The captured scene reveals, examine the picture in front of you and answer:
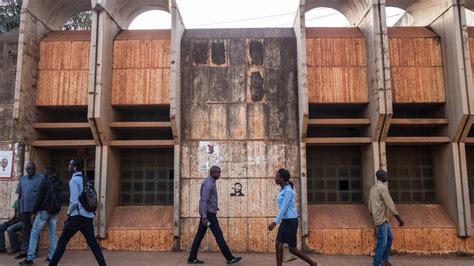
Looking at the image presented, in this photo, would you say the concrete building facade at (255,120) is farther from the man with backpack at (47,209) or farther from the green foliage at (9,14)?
the green foliage at (9,14)

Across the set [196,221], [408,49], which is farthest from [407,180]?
[196,221]

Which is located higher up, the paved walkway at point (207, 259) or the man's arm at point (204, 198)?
the man's arm at point (204, 198)

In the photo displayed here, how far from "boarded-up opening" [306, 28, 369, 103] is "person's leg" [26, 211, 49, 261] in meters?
5.95

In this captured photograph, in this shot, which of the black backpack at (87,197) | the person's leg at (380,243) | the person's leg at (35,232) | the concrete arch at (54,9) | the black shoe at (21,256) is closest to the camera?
the black backpack at (87,197)

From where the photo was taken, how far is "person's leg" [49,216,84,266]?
21.4 ft

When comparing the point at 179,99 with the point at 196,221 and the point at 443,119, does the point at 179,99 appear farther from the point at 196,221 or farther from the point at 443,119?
the point at 443,119

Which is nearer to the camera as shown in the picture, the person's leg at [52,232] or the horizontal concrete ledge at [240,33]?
the person's leg at [52,232]

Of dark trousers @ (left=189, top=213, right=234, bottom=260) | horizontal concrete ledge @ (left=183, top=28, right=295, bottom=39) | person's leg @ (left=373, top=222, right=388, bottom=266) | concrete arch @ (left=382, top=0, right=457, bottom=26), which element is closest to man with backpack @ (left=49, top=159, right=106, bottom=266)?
dark trousers @ (left=189, top=213, right=234, bottom=260)

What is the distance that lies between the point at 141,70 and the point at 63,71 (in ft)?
5.89

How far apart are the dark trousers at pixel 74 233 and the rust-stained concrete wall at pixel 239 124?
2800 millimetres

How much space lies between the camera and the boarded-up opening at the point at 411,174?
9.96 metres

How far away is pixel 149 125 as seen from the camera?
941 centimetres

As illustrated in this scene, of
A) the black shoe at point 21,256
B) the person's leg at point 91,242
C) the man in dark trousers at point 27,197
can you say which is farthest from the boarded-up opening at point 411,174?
the black shoe at point 21,256

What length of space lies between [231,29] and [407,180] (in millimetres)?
5550
